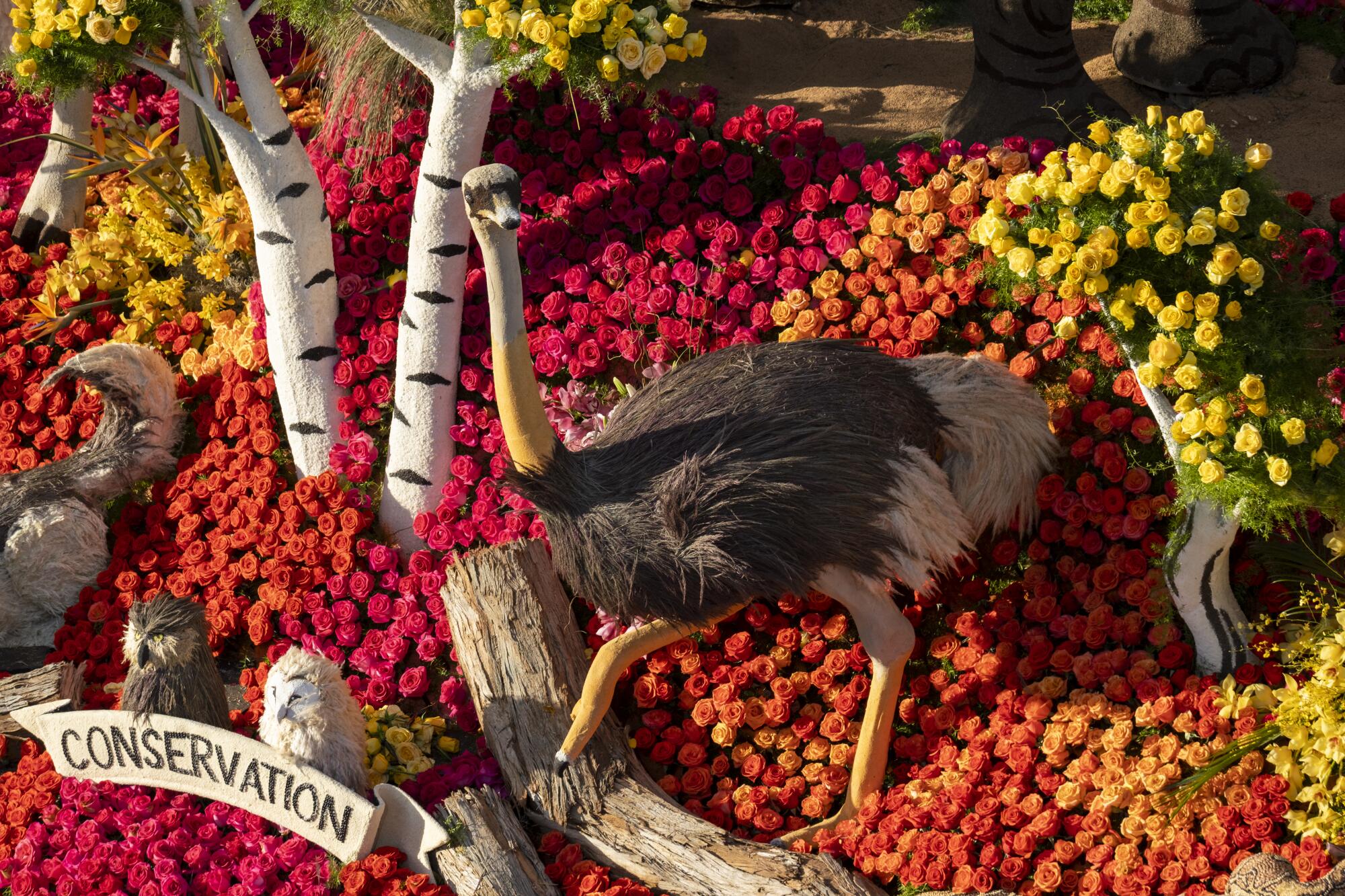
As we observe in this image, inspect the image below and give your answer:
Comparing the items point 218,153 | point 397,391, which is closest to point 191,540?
point 397,391

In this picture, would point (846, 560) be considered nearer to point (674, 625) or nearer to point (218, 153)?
point (674, 625)

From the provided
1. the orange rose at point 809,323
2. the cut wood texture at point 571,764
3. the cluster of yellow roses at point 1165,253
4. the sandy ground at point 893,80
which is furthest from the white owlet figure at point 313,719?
the sandy ground at point 893,80

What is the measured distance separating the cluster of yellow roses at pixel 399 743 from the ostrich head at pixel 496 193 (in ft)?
5.56

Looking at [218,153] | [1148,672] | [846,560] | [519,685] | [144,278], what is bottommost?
[1148,672]

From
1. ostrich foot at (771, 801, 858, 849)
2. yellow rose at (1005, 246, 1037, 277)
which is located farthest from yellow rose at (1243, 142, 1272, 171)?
ostrich foot at (771, 801, 858, 849)

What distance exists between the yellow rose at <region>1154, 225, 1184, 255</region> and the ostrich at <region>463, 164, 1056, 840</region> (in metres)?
0.86

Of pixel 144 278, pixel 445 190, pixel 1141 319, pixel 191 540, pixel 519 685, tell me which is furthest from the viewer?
pixel 144 278

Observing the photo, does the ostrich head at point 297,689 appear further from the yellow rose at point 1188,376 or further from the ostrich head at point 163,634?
the yellow rose at point 1188,376

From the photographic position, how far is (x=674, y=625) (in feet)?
12.9

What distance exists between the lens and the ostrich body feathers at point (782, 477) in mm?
3779

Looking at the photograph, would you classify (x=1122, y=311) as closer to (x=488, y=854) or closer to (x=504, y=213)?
(x=504, y=213)

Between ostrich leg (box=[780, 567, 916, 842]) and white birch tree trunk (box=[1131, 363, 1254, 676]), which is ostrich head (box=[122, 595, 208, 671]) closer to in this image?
ostrich leg (box=[780, 567, 916, 842])

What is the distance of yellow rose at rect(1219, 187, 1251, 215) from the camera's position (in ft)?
11.3

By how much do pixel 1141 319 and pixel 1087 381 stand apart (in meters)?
0.77
